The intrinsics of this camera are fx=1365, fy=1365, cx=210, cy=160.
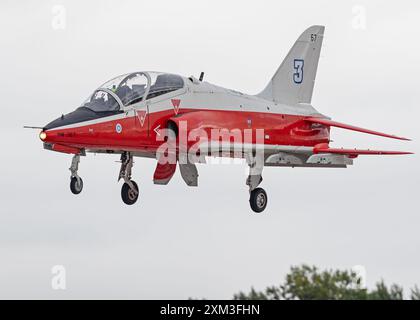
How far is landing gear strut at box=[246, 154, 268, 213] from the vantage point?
3381 cm

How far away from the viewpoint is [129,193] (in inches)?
1320

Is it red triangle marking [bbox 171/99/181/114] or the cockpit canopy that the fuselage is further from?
the cockpit canopy

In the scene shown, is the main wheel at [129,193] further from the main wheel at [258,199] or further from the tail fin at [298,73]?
the tail fin at [298,73]

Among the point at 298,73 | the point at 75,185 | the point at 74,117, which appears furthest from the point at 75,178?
the point at 298,73

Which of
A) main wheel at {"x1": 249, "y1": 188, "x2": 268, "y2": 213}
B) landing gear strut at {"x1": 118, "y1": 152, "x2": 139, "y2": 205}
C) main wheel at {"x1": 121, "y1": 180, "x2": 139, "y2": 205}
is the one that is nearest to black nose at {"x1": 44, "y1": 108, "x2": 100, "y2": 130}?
landing gear strut at {"x1": 118, "y1": 152, "x2": 139, "y2": 205}

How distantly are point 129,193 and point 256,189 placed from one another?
10.5 feet

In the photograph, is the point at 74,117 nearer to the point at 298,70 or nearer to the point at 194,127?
the point at 194,127

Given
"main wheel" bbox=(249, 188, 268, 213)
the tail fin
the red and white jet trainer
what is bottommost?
"main wheel" bbox=(249, 188, 268, 213)

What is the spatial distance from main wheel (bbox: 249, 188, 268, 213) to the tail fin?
2932 millimetres

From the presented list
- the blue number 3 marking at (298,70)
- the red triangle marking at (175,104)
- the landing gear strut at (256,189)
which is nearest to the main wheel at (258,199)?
the landing gear strut at (256,189)

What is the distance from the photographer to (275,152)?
34.3 meters
